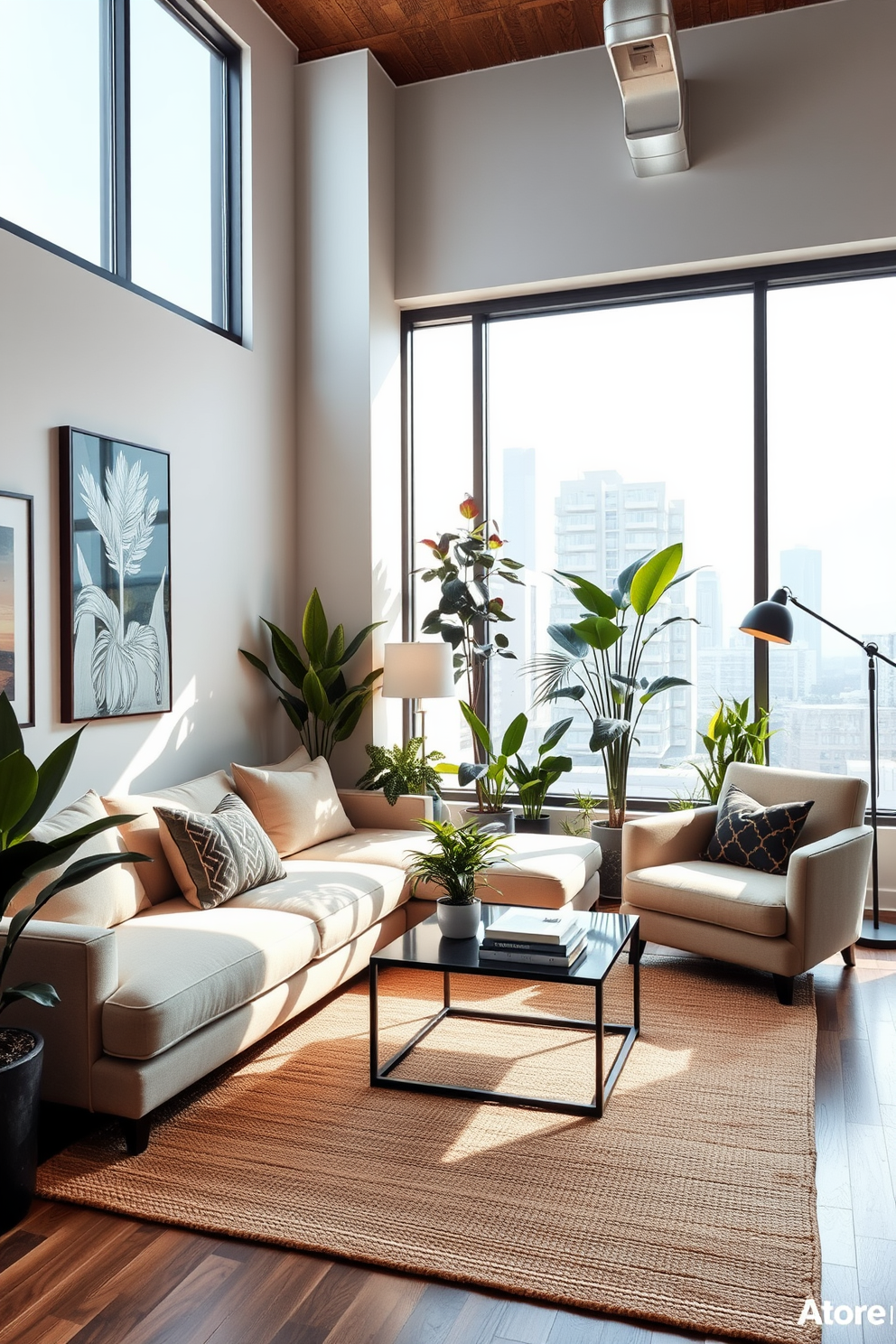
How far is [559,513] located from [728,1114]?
10.8ft

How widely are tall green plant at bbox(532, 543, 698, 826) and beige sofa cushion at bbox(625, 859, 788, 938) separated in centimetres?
76

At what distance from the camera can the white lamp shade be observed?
15.2 feet

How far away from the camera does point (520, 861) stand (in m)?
4.01

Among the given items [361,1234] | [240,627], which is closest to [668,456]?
[240,627]

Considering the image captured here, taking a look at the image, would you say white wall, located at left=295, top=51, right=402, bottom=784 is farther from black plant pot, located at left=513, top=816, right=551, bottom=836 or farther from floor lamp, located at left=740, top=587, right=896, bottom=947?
floor lamp, located at left=740, top=587, right=896, bottom=947

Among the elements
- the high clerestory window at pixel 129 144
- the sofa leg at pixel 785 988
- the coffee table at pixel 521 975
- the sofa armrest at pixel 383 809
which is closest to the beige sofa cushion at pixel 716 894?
the sofa leg at pixel 785 988

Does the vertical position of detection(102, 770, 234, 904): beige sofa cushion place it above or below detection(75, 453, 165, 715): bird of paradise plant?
below

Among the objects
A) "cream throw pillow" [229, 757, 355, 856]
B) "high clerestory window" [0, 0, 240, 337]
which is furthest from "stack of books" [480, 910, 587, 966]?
"high clerestory window" [0, 0, 240, 337]

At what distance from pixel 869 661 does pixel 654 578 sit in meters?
1.00

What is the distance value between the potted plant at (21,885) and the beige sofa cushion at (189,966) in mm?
201

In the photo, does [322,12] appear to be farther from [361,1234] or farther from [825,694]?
[361,1234]

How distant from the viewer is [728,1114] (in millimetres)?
2707

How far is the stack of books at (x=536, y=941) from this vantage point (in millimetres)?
2814

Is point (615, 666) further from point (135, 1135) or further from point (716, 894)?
point (135, 1135)
